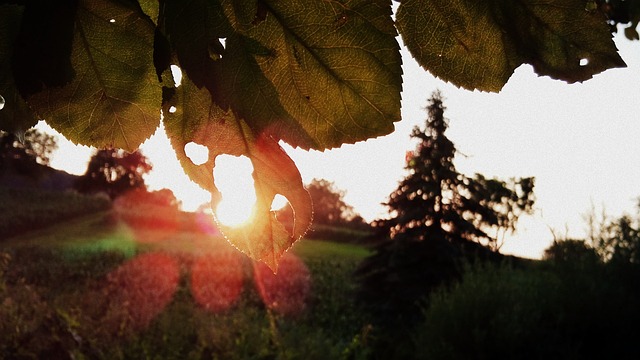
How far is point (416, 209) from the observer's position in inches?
563

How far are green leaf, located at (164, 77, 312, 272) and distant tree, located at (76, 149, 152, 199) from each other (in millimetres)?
36613

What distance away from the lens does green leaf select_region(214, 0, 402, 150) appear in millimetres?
412

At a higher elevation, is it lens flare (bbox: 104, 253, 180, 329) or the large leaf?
→ the large leaf

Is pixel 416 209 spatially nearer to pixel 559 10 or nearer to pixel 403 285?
pixel 403 285

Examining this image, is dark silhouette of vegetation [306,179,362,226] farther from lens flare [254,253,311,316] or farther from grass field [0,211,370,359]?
lens flare [254,253,311,316]

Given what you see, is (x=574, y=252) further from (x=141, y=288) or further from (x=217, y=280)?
(x=217, y=280)

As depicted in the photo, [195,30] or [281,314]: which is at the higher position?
[195,30]

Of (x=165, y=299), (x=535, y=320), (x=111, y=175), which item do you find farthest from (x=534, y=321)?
(x=111, y=175)

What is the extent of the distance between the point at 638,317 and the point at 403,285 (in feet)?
20.7

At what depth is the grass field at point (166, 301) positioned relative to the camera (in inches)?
228

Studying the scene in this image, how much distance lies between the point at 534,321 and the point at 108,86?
24.5 ft

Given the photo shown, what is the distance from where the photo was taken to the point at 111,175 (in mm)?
38969

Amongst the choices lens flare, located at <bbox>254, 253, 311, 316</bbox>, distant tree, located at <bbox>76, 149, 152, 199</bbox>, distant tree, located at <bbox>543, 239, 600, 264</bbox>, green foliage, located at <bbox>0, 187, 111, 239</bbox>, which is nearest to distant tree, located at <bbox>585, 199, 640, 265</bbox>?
distant tree, located at <bbox>543, 239, 600, 264</bbox>

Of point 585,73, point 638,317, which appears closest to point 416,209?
point 638,317
